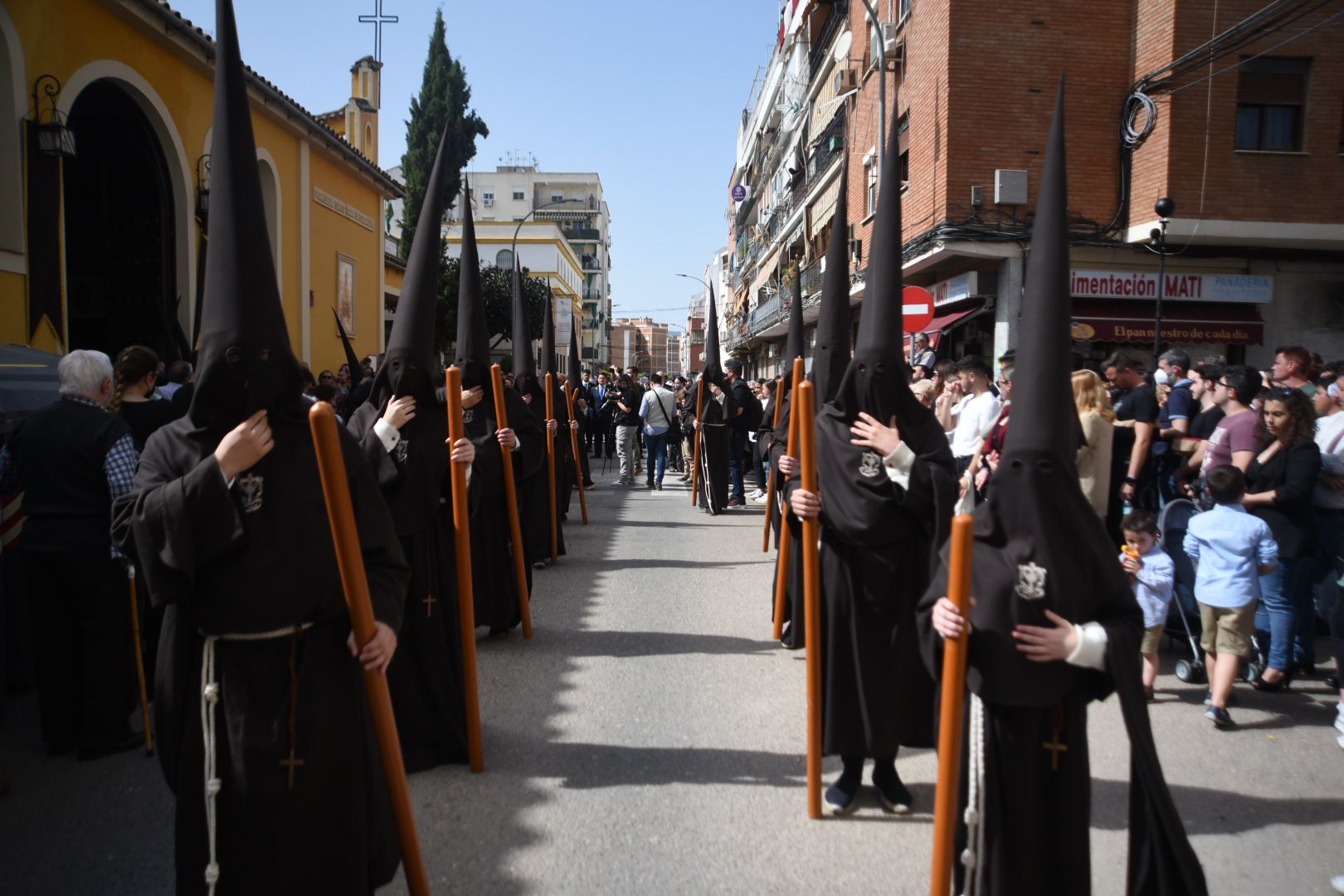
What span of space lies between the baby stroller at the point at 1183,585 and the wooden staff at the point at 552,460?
5544 millimetres

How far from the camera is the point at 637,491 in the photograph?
18203 millimetres

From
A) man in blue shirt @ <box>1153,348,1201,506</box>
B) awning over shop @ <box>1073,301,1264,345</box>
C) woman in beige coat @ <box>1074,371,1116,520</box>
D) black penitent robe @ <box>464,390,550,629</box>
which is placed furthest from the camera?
awning over shop @ <box>1073,301,1264,345</box>

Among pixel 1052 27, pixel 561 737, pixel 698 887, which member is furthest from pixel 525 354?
pixel 1052 27

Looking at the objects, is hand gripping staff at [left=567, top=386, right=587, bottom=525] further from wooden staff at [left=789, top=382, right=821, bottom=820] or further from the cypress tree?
the cypress tree

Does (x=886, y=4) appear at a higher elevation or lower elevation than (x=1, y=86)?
higher

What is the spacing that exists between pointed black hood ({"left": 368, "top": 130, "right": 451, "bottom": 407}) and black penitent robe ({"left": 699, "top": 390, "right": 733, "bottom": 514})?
9.97m

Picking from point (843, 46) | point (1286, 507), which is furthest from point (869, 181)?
point (1286, 507)

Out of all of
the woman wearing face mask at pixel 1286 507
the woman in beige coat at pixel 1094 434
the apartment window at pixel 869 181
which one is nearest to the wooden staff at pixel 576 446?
the woman in beige coat at pixel 1094 434

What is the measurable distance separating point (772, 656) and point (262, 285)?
4873 mm

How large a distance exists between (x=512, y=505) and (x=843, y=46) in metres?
25.4

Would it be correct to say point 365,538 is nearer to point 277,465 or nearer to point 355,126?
point 277,465

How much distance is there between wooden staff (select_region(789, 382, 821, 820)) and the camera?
13.9ft

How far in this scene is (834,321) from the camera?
17.5 feet

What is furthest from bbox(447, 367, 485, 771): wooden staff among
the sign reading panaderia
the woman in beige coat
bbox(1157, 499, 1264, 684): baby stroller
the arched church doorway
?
the sign reading panaderia
